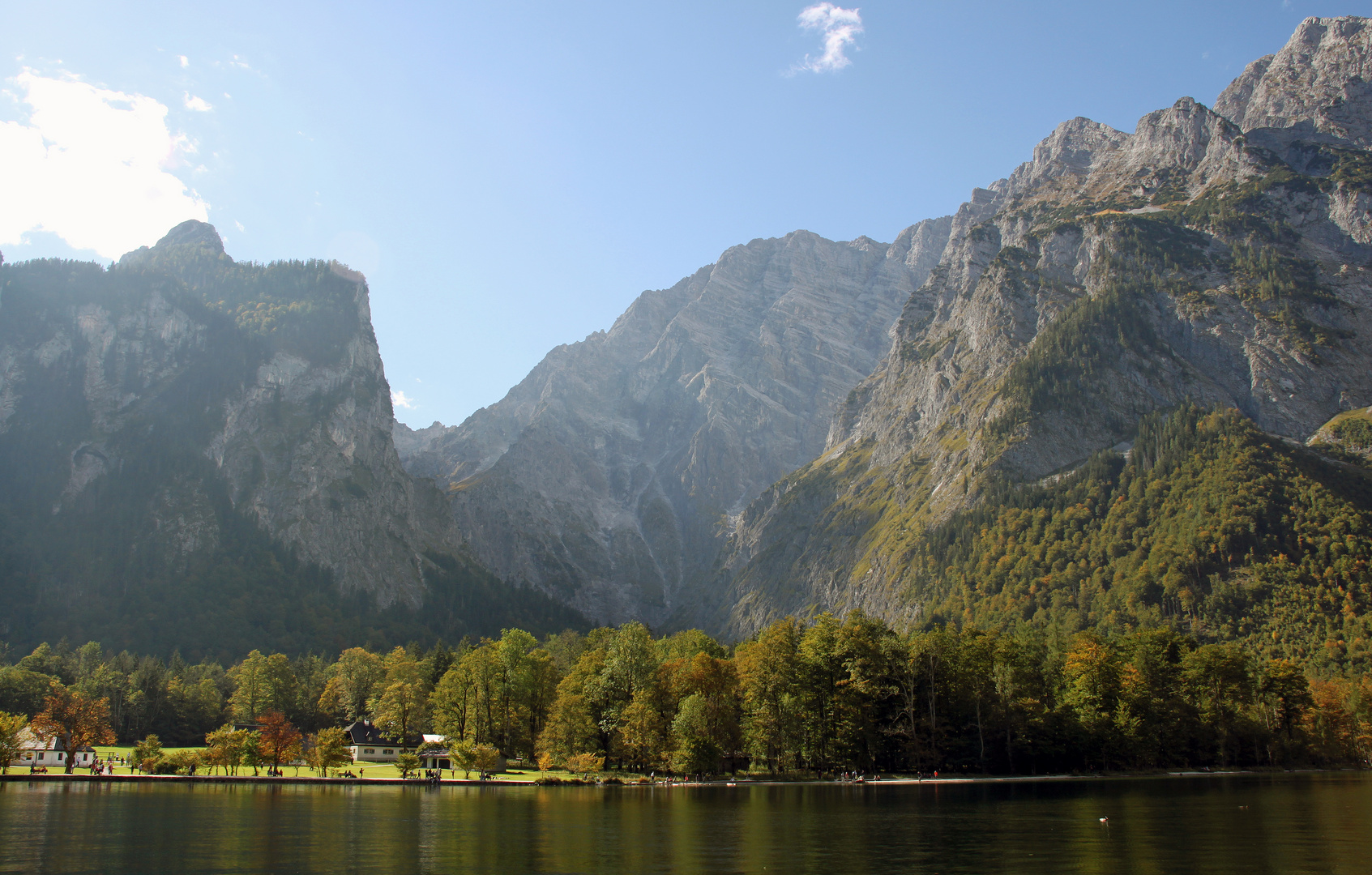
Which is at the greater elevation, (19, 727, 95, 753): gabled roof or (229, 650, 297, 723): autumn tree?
(229, 650, 297, 723): autumn tree

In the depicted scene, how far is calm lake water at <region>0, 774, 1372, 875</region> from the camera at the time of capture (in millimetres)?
39375

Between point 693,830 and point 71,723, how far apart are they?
306 feet

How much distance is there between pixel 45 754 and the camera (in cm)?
9969

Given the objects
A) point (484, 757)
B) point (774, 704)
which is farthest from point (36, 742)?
point (774, 704)

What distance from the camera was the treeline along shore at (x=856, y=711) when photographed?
305 feet

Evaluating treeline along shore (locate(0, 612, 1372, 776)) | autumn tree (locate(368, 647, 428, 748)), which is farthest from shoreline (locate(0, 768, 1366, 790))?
autumn tree (locate(368, 647, 428, 748))

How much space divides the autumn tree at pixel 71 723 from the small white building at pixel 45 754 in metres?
0.60

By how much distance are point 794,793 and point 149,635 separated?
185 m

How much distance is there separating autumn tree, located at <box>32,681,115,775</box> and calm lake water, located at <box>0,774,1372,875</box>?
68.4 feet

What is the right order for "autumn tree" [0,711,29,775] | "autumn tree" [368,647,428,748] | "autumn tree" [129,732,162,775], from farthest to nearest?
"autumn tree" [368,647,428,748] < "autumn tree" [129,732,162,775] < "autumn tree" [0,711,29,775]

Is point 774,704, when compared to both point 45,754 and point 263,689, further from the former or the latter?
point 263,689

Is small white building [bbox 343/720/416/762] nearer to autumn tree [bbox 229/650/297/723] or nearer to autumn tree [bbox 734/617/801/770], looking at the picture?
autumn tree [bbox 229/650/297/723]

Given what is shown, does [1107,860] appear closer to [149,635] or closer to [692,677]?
[692,677]

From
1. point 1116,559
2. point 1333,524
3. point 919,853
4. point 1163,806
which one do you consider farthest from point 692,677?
point 1333,524
